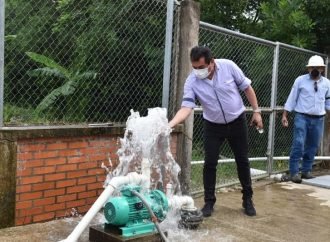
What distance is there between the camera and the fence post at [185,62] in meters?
5.57

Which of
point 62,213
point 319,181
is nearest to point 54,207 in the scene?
point 62,213

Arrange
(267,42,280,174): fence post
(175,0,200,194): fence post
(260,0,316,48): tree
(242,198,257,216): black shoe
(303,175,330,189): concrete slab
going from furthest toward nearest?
1. (260,0,316,48): tree
2. (267,42,280,174): fence post
3. (303,175,330,189): concrete slab
4. (175,0,200,194): fence post
5. (242,198,257,216): black shoe

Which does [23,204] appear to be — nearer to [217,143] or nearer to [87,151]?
[87,151]

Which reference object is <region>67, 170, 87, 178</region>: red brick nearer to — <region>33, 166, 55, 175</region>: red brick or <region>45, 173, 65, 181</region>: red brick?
<region>45, 173, 65, 181</region>: red brick

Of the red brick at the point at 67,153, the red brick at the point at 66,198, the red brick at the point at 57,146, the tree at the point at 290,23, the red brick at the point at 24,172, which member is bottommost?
the red brick at the point at 66,198

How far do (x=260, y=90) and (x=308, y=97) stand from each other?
2.60 ft

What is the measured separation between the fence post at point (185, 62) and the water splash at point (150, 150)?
0.13 metres

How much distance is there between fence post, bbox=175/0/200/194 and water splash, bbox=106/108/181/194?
13 centimetres

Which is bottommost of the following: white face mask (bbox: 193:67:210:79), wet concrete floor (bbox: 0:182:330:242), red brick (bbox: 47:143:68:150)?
wet concrete floor (bbox: 0:182:330:242)

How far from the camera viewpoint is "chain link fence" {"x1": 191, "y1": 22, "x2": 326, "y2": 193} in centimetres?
653

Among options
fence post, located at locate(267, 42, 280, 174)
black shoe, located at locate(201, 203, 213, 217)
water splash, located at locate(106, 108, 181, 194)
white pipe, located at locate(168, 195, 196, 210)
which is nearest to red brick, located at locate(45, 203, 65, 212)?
water splash, located at locate(106, 108, 181, 194)

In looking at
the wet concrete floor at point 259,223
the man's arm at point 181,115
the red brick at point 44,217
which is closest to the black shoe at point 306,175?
the wet concrete floor at point 259,223

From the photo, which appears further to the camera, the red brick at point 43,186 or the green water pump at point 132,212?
the red brick at point 43,186

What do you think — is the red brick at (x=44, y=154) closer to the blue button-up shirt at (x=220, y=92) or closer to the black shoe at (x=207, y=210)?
→ the blue button-up shirt at (x=220, y=92)
